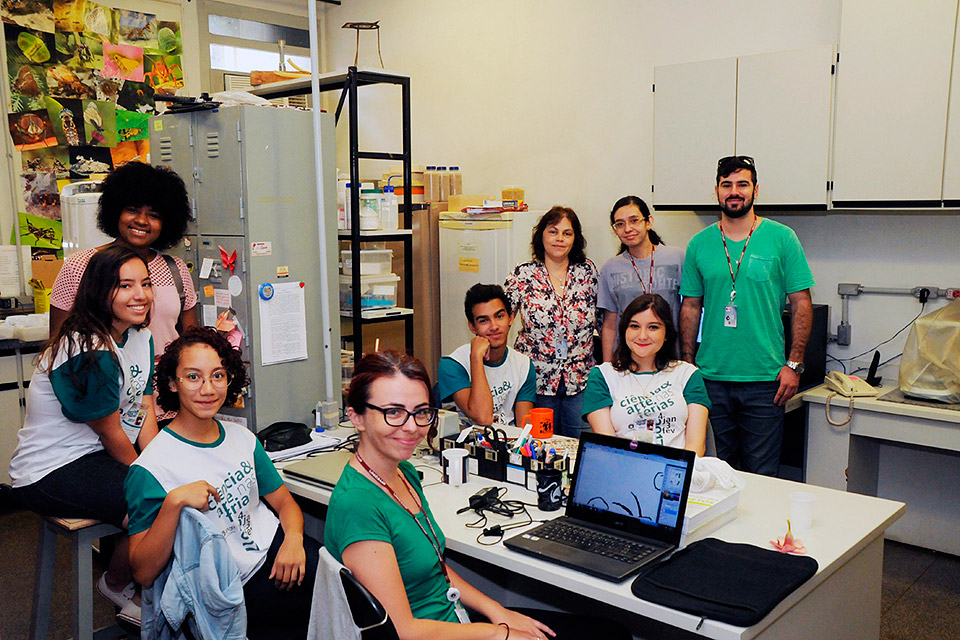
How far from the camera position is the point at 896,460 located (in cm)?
384

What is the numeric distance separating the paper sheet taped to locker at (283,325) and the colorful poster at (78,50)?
3072 mm

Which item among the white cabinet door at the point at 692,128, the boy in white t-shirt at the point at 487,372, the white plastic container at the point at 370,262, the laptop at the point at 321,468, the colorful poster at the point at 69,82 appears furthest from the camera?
the colorful poster at the point at 69,82

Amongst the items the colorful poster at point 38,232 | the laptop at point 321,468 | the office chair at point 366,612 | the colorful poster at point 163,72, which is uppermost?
the colorful poster at point 163,72

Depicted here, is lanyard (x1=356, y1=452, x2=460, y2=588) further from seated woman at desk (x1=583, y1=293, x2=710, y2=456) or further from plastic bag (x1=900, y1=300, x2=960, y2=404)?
plastic bag (x1=900, y1=300, x2=960, y2=404)

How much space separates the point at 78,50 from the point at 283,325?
3.20 meters

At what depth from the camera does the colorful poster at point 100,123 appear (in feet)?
17.1

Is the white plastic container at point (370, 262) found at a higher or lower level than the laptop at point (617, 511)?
higher

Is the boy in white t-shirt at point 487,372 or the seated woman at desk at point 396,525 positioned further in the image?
the boy in white t-shirt at point 487,372

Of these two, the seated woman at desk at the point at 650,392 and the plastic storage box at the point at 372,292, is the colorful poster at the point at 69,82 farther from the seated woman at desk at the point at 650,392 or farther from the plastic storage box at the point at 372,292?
the seated woman at desk at the point at 650,392

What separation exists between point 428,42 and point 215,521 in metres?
4.39

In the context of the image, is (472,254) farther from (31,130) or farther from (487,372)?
(31,130)

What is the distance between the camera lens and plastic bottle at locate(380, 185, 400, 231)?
→ 4160 mm

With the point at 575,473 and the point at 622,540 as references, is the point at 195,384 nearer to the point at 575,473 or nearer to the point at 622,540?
the point at 575,473

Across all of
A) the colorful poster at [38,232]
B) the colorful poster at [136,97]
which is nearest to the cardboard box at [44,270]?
the colorful poster at [38,232]
